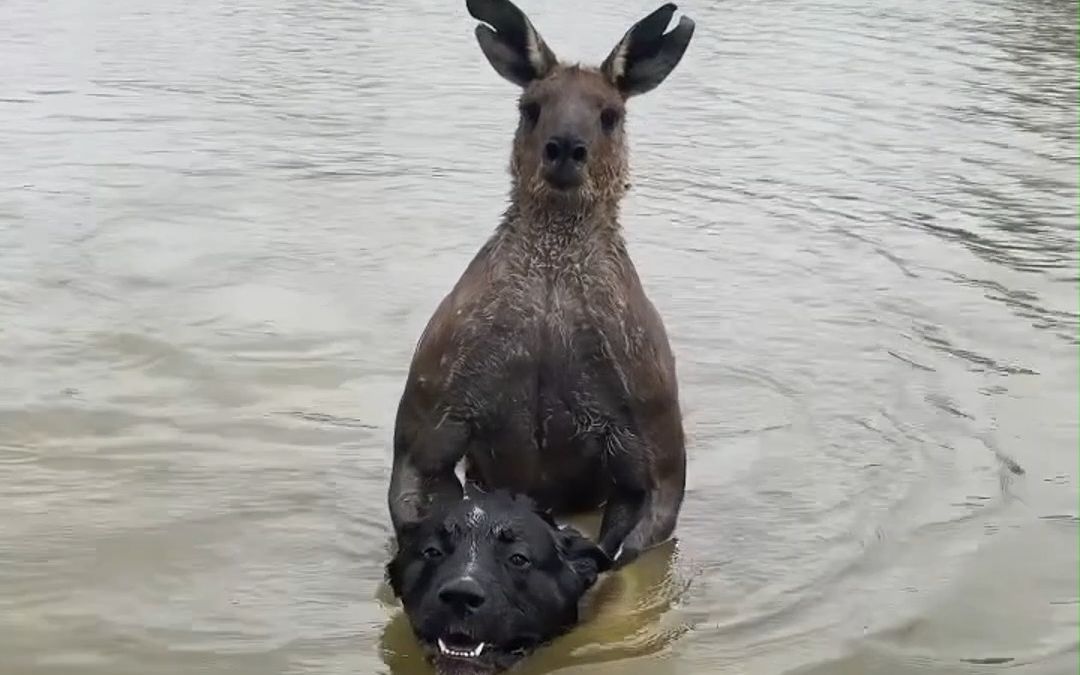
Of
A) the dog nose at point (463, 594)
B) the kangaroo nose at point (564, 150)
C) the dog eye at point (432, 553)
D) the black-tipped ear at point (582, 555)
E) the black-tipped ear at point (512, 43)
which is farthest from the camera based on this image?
the black-tipped ear at point (512, 43)

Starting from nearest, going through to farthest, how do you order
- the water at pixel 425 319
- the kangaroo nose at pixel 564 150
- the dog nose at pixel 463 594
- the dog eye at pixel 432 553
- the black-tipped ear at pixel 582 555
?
the dog nose at pixel 463 594
the dog eye at pixel 432 553
the black-tipped ear at pixel 582 555
the water at pixel 425 319
the kangaroo nose at pixel 564 150

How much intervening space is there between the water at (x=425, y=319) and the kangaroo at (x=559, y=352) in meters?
0.33

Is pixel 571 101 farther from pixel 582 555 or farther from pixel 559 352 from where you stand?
pixel 582 555

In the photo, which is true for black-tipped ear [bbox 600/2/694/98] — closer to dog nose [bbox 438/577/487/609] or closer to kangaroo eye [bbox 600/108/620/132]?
kangaroo eye [bbox 600/108/620/132]

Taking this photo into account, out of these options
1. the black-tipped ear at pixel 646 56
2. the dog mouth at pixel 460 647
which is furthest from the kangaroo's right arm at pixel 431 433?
the black-tipped ear at pixel 646 56

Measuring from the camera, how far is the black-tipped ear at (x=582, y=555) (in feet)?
17.0

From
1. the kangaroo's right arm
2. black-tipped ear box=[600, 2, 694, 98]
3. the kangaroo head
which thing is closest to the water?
the kangaroo's right arm

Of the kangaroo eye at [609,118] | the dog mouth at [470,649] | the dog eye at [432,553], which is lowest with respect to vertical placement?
the dog mouth at [470,649]

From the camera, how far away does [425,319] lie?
845cm

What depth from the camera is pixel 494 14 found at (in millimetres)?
5906

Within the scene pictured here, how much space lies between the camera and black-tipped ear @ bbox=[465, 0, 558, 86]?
19.3 feet

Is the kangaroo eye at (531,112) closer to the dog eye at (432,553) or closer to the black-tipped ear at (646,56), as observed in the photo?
the black-tipped ear at (646,56)

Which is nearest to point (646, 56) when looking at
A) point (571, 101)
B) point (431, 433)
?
point (571, 101)

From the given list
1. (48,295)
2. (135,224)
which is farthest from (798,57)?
(48,295)
